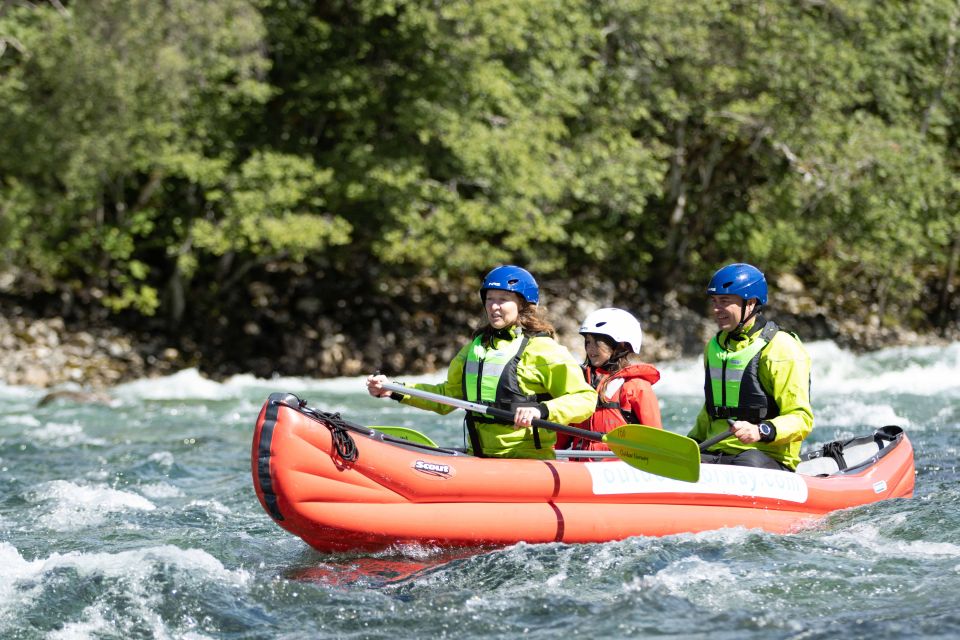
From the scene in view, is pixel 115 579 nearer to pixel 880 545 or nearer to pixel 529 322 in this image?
pixel 529 322

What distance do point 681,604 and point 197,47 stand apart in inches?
449

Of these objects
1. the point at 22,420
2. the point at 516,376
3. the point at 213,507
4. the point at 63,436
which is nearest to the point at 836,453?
the point at 516,376

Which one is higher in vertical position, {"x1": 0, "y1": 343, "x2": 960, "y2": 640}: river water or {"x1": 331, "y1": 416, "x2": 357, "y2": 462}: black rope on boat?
{"x1": 331, "y1": 416, "x2": 357, "y2": 462}: black rope on boat

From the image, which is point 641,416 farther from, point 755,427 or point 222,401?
point 222,401

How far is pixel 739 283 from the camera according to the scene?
5.95 m

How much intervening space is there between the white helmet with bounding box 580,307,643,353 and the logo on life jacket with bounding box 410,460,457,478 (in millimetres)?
1159

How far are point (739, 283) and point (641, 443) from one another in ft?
3.41

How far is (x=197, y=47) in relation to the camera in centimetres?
1423

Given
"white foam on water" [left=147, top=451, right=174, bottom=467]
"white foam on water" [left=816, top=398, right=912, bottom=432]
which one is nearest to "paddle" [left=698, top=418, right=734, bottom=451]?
"white foam on water" [left=147, top=451, right=174, bottom=467]

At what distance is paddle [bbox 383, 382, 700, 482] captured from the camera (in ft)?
17.9

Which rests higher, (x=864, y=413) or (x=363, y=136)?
(x=363, y=136)

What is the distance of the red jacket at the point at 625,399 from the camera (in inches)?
239

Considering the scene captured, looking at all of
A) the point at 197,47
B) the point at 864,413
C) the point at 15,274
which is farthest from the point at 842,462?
the point at 15,274

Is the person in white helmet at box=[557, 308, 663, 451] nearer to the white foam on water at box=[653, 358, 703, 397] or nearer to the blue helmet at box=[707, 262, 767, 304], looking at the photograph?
the blue helmet at box=[707, 262, 767, 304]
